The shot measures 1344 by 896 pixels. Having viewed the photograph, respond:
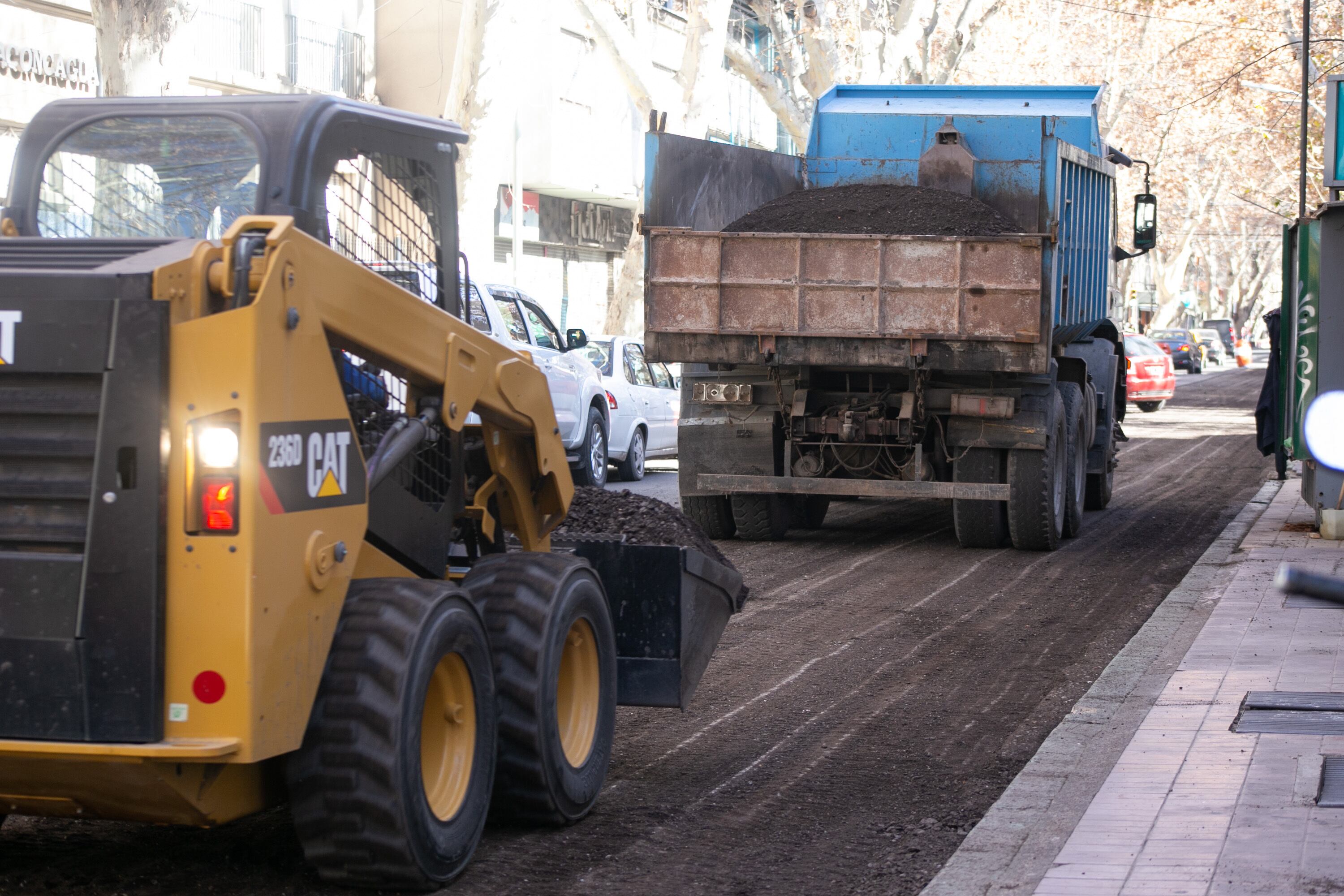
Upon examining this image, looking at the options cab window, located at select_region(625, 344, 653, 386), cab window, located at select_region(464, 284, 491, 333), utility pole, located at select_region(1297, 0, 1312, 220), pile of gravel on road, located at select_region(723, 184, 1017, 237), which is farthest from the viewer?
cab window, located at select_region(625, 344, 653, 386)

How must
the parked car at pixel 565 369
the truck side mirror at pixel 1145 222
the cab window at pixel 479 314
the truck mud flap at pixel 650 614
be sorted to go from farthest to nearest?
the truck side mirror at pixel 1145 222
the parked car at pixel 565 369
the cab window at pixel 479 314
the truck mud flap at pixel 650 614

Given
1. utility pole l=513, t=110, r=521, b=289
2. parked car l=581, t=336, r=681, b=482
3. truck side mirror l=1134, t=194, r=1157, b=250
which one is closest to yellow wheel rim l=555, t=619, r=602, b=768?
parked car l=581, t=336, r=681, b=482

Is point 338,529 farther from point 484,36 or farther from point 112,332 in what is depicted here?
point 484,36

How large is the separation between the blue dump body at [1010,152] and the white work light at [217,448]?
9.03 m

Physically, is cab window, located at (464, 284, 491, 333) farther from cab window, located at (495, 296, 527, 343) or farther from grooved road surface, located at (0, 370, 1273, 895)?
grooved road surface, located at (0, 370, 1273, 895)

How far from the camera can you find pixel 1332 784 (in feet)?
19.2

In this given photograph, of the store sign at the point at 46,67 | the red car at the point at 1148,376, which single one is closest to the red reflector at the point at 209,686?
the store sign at the point at 46,67

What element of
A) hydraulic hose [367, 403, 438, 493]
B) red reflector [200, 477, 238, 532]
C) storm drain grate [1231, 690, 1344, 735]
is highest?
hydraulic hose [367, 403, 438, 493]

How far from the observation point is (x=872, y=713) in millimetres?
7305

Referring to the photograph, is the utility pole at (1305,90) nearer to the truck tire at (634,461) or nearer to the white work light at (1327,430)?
the truck tire at (634,461)

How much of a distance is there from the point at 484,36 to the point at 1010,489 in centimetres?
1103

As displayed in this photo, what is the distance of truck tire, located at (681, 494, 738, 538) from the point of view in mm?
13172

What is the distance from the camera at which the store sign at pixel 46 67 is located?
A: 20.2 m

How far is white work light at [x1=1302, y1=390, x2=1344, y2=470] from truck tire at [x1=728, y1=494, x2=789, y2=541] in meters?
10.2
